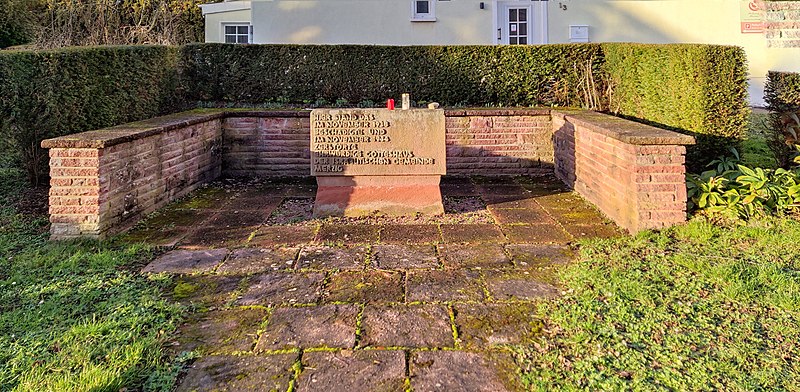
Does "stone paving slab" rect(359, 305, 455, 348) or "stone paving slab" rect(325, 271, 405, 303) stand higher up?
"stone paving slab" rect(325, 271, 405, 303)

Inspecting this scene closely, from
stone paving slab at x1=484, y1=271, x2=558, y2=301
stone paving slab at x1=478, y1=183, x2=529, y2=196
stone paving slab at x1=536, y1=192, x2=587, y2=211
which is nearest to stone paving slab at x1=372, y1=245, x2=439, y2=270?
stone paving slab at x1=484, y1=271, x2=558, y2=301

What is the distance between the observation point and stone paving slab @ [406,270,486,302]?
3.16 meters

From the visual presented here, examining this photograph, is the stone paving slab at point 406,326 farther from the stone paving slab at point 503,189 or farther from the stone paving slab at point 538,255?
the stone paving slab at point 503,189

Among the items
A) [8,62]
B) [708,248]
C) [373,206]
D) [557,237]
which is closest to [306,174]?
[373,206]

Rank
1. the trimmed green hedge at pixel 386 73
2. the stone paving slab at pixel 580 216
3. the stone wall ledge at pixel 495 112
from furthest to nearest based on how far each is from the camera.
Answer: the trimmed green hedge at pixel 386 73 → the stone wall ledge at pixel 495 112 → the stone paving slab at pixel 580 216

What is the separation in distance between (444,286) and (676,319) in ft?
4.38

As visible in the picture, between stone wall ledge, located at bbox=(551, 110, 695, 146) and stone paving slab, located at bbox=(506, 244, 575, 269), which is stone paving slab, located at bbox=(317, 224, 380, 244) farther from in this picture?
stone wall ledge, located at bbox=(551, 110, 695, 146)

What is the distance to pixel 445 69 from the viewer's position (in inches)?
329

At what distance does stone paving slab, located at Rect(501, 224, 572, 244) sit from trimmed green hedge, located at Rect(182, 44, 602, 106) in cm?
405

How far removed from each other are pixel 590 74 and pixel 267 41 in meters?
7.69

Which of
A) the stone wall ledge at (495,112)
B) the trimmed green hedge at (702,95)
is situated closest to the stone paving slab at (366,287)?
the trimmed green hedge at (702,95)

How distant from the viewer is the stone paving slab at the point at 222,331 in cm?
256

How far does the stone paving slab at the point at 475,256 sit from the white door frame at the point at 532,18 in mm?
8952

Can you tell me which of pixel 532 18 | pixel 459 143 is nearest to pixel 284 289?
pixel 459 143
